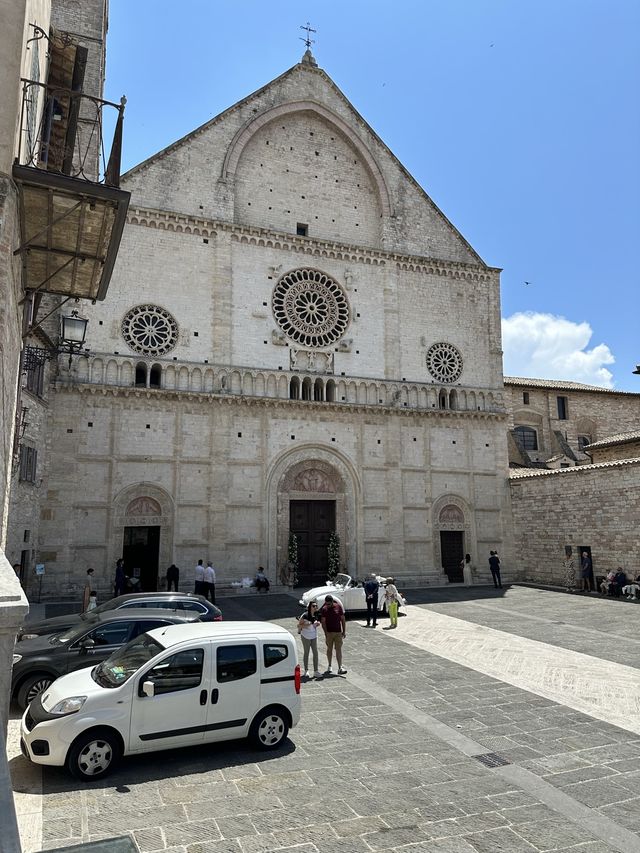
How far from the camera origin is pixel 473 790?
624 cm

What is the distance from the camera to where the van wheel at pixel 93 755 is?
20.7ft

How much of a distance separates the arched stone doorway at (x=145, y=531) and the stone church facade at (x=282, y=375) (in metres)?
0.07

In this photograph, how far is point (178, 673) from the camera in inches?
274

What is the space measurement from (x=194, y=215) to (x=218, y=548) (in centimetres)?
1346

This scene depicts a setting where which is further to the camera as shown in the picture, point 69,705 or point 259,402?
point 259,402

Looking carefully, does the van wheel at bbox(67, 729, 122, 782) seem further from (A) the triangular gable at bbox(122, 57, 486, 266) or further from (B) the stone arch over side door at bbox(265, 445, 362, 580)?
(A) the triangular gable at bbox(122, 57, 486, 266)

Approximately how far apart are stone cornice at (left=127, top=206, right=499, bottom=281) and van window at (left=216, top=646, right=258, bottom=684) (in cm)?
1935

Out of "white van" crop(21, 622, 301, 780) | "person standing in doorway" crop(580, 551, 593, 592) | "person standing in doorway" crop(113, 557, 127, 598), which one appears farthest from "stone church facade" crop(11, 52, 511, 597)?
"white van" crop(21, 622, 301, 780)

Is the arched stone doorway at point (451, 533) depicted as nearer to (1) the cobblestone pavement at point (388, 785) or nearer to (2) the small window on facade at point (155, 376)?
(2) the small window on facade at point (155, 376)

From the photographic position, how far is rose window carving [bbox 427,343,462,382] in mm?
27078

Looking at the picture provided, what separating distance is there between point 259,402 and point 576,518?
45.2 ft

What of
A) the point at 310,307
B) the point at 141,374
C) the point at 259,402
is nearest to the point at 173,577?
the point at 259,402

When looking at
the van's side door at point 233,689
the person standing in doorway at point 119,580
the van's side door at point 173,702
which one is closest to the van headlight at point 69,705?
the van's side door at point 173,702

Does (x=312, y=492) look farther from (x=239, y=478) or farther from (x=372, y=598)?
(x=372, y=598)
